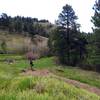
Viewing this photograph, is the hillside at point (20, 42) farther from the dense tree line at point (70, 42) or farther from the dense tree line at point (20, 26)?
the dense tree line at point (70, 42)

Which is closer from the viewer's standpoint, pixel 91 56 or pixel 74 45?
pixel 91 56

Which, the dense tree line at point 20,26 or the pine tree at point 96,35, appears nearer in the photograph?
the pine tree at point 96,35

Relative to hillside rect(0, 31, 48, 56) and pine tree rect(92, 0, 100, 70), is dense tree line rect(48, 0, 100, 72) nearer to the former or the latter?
pine tree rect(92, 0, 100, 70)

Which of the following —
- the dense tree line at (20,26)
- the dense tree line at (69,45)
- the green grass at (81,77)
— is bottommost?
the green grass at (81,77)

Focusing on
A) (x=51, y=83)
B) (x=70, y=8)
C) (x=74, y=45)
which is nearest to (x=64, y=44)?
(x=74, y=45)

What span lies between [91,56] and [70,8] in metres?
19.3

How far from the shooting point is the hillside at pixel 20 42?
135m

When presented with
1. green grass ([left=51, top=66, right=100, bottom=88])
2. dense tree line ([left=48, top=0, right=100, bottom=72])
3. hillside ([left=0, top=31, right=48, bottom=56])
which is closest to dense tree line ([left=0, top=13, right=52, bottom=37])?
hillside ([left=0, top=31, right=48, bottom=56])

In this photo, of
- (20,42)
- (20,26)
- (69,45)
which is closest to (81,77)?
(69,45)

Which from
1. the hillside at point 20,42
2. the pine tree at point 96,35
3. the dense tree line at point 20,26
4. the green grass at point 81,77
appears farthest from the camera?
the dense tree line at point 20,26

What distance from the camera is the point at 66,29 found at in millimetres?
81125

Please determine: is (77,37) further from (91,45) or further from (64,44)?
(91,45)

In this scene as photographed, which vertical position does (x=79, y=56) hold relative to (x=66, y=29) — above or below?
below

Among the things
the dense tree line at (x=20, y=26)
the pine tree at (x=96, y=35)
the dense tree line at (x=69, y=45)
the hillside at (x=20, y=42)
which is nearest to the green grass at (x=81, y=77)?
the pine tree at (x=96, y=35)
